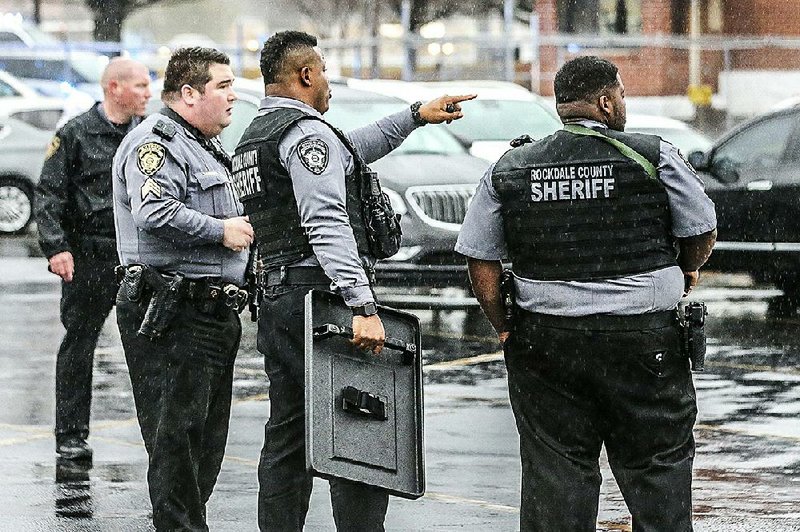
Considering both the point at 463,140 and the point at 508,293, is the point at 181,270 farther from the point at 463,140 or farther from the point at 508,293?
the point at 463,140

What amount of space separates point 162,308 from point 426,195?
25.3 ft

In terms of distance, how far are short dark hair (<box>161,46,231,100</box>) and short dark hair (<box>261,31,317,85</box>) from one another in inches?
13.8

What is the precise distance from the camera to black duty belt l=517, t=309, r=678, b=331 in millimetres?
5504

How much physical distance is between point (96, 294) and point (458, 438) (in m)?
2.01

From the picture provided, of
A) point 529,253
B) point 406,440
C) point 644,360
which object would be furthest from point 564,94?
point 406,440

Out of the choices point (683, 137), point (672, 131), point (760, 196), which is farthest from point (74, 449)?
point (672, 131)

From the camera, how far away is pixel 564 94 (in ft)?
18.4

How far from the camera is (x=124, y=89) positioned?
26.4 ft

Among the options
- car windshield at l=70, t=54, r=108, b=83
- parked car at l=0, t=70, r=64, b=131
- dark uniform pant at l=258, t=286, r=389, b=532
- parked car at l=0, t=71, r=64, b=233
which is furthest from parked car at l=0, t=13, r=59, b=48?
dark uniform pant at l=258, t=286, r=389, b=532

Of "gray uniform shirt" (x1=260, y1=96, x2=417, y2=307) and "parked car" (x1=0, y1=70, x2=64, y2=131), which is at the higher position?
"gray uniform shirt" (x1=260, y1=96, x2=417, y2=307)

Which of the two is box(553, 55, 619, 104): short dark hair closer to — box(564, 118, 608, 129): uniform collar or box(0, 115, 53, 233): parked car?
box(564, 118, 608, 129): uniform collar

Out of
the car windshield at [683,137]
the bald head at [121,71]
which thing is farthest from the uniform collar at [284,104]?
the car windshield at [683,137]

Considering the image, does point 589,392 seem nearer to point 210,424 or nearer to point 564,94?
point 564,94

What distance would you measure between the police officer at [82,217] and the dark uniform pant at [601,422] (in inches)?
120
